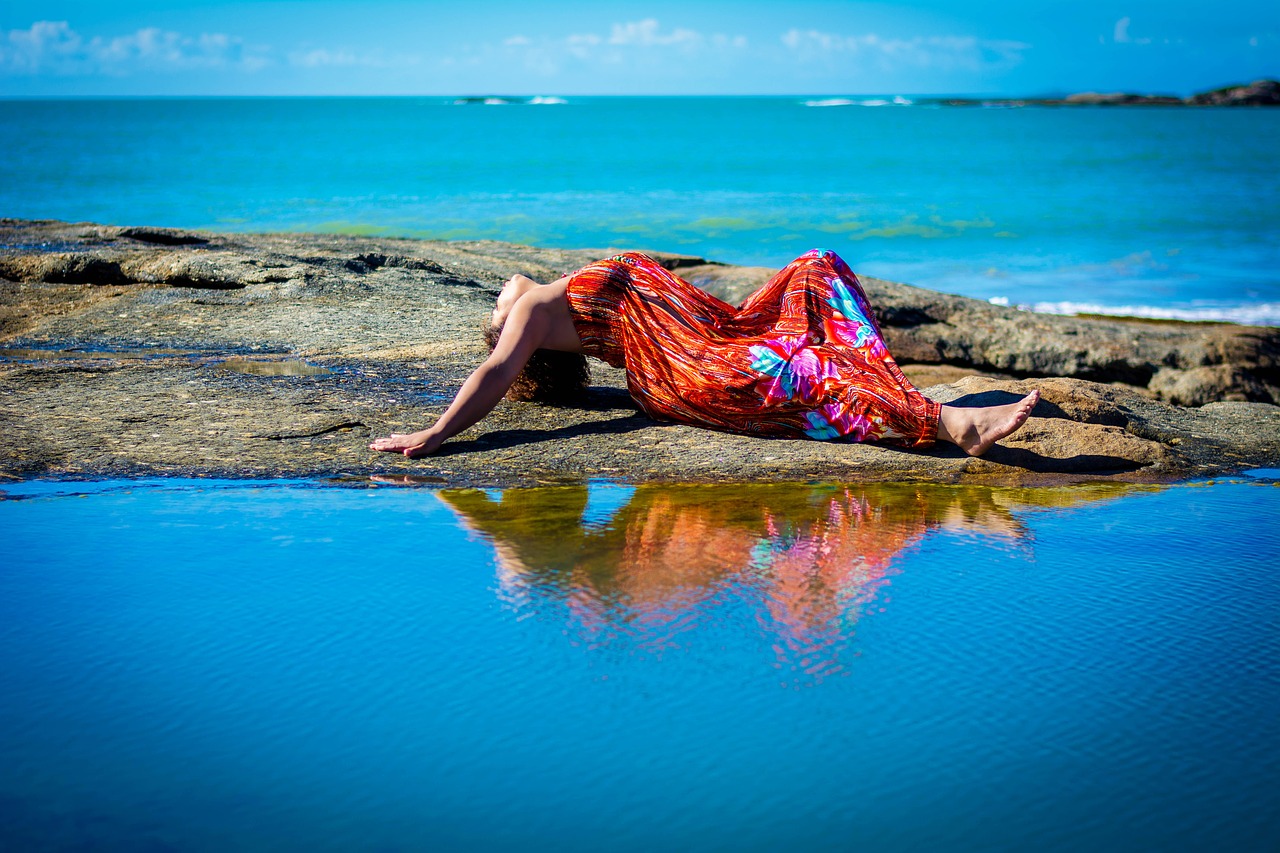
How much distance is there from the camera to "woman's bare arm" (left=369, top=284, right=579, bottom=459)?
3920 millimetres

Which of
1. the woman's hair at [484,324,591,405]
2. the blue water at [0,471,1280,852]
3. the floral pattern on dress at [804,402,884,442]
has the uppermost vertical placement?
the woman's hair at [484,324,591,405]

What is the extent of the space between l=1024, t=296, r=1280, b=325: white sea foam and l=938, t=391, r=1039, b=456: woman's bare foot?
31.7 ft

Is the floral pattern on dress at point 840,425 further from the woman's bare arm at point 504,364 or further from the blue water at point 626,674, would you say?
the woman's bare arm at point 504,364

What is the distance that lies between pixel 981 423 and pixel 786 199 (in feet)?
85.4

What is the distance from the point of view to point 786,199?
29031 mm

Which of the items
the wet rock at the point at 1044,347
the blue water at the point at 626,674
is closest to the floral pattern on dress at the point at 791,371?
the blue water at the point at 626,674

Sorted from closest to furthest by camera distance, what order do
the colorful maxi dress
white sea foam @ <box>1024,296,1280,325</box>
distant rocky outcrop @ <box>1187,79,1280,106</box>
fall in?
the colorful maxi dress, white sea foam @ <box>1024,296,1280,325</box>, distant rocky outcrop @ <box>1187,79,1280,106</box>

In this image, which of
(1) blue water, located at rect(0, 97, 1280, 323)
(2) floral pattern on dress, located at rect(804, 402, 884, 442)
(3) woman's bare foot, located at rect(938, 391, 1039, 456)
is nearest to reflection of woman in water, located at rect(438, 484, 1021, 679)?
(3) woman's bare foot, located at rect(938, 391, 1039, 456)

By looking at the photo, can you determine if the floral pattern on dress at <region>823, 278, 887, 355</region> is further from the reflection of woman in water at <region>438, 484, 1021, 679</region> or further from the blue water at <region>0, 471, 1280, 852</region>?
the blue water at <region>0, 471, 1280, 852</region>

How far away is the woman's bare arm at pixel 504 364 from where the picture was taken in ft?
12.9

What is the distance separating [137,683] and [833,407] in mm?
2617

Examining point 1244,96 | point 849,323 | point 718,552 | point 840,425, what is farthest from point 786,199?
point 1244,96

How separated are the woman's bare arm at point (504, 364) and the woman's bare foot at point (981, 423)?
4.76 ft

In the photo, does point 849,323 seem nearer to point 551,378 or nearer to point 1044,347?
point 551,378
